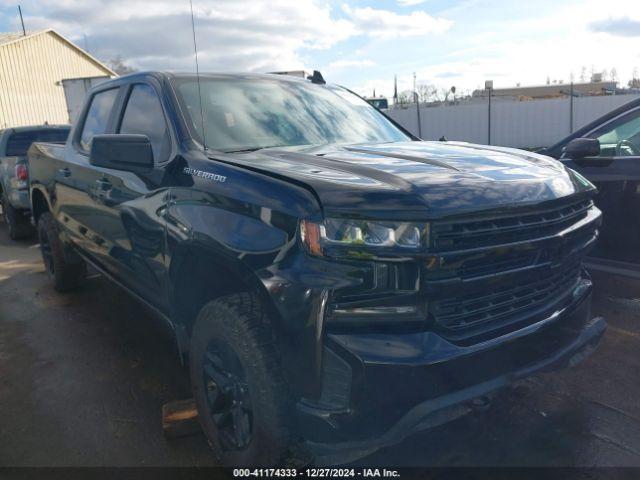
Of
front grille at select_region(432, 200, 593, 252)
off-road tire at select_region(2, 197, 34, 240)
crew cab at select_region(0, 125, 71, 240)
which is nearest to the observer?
front grille at select_region(432, 200, 593, 252)

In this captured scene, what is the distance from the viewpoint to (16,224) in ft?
28.1

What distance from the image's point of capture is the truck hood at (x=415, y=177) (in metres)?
1.97

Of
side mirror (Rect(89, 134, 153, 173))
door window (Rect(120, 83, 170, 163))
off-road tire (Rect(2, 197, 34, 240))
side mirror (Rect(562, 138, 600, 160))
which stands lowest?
off-road tire (Rect(2, 197, 34, 240))

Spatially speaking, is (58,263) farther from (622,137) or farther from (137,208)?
(622,137)

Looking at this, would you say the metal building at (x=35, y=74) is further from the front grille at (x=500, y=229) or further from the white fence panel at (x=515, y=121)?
the front grille at (x=500, y=229)

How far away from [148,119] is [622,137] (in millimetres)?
3440

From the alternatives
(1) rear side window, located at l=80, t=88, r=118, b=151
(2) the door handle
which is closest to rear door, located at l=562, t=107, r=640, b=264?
(2) the door handle

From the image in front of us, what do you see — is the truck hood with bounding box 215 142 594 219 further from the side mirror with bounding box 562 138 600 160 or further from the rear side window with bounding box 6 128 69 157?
the rear side window with bounding box 6 128 69 157

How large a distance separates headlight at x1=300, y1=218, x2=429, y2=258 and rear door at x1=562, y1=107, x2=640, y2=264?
8.72 feet

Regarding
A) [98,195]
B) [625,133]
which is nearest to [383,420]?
[98,195]

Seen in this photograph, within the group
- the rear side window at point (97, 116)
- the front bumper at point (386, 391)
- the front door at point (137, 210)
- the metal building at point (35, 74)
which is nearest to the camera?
the front bumper at point (386, 391)

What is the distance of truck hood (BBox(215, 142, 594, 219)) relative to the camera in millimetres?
1972

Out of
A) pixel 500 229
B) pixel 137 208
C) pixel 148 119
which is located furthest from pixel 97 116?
pixel 500 229

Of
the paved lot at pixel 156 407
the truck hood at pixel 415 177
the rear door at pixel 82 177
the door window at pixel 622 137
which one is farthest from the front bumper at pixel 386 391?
the door window at pixel 622 137
